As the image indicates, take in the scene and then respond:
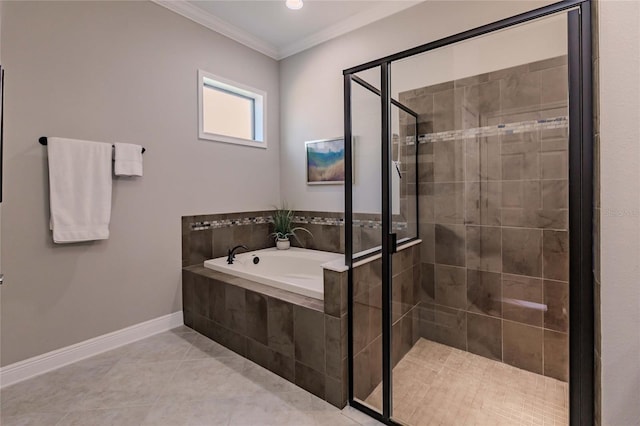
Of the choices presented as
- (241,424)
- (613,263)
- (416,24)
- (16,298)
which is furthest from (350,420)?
(416,24)

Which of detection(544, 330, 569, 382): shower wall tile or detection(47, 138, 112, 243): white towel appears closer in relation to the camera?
detection(544, 330, 569, 382): shower wall tile

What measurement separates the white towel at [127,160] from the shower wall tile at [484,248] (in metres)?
2.76

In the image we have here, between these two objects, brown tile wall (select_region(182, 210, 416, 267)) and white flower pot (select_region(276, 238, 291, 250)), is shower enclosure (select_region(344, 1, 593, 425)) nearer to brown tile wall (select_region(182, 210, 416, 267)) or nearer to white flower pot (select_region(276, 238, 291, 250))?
brown tile wall (select_region(182, 210, 416, 267))

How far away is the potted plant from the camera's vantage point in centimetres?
357

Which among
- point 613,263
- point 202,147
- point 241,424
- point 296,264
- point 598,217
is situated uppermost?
point 202,147

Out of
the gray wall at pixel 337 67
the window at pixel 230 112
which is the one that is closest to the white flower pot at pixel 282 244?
the gray wall at pixel 337 67

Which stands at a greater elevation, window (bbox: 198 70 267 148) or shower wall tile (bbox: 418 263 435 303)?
window (bbox: 198 70 267 148)

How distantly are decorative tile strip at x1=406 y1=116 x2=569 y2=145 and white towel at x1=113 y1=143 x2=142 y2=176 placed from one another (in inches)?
85.7

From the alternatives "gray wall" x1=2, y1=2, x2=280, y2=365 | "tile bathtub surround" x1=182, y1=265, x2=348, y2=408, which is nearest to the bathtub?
"tile bathtub surround" x1=182, y1=265, x2=348, y2=408

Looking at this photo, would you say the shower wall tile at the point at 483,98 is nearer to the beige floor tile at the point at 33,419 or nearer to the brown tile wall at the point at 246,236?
the brown tile wall at the point at 246,236

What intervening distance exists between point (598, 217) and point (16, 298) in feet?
10.3

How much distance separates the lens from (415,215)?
244 centimetres

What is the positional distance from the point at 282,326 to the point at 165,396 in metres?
0.80

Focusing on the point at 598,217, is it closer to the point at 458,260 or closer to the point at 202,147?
the point at 458,260
